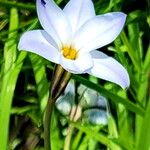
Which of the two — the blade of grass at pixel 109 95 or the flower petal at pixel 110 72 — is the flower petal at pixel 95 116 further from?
the flower petal at pixel 110 72

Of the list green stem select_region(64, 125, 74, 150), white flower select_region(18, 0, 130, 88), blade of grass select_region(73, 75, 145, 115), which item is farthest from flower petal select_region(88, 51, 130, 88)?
green stem select_region(64, 125, 74, 150)

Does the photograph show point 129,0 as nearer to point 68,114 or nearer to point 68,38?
point 68,114

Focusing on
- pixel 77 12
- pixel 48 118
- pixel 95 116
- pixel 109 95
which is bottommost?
pixel 95 116

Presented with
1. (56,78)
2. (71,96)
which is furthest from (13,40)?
(56,78)

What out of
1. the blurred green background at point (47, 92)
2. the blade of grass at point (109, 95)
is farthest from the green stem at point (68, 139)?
the blade of grass at point (109, 95)

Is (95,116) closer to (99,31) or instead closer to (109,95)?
(109,95)

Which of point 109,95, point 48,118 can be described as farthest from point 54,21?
point 109,95
